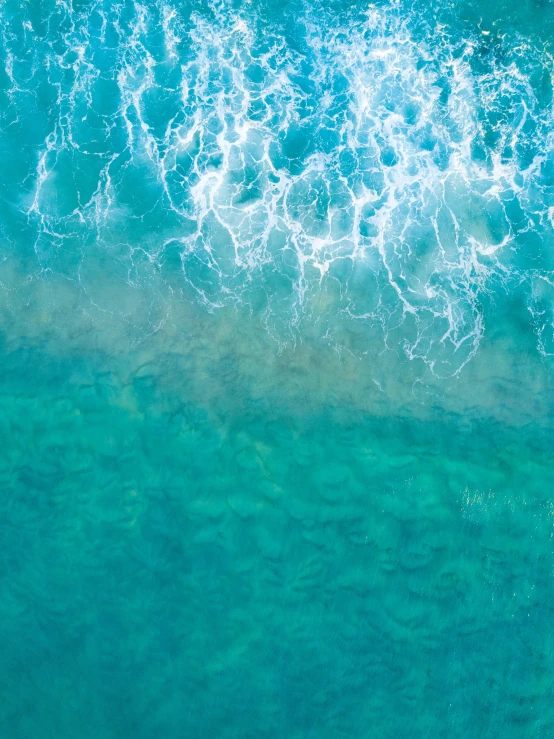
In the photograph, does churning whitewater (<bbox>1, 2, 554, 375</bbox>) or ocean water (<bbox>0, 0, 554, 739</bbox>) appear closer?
ocean water (<bbox>0, 0, 554, 739</bbox>)

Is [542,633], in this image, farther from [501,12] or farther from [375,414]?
[501,12]

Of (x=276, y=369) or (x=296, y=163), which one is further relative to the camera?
(x=296, y=163)

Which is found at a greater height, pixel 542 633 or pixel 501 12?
pixel 501 12

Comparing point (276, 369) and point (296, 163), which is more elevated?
point (296, 163)

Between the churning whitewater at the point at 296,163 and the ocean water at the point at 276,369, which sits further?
the churning whitewater at the point at 296,163

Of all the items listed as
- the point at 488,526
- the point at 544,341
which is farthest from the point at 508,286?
the point at 488,526
